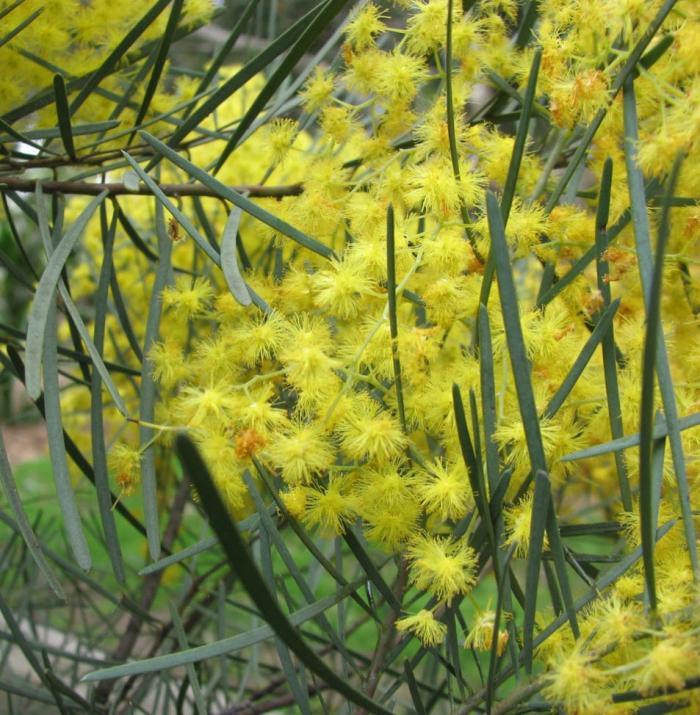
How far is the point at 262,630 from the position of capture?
39 centimetres

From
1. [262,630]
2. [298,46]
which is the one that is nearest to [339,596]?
[262,630]

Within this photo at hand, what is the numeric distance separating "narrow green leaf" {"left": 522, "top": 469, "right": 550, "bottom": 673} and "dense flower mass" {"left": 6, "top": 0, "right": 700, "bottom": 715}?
0.01 m

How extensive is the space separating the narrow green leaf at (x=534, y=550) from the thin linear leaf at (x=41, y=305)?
0.65ft

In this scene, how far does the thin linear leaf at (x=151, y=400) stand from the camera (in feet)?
1.31

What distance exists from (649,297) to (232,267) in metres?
0.18

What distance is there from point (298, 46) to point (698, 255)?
0.28 m

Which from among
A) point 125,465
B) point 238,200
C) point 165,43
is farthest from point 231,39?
point 125,465

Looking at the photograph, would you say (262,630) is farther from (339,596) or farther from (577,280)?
(577,280)

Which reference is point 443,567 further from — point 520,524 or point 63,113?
point 63,113

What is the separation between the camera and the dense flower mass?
1.19ft

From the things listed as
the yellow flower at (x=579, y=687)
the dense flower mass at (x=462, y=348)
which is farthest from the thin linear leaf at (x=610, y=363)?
the yellow flower at (x=579, y=687)

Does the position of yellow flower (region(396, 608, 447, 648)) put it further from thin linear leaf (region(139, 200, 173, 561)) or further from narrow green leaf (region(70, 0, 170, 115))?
narrow green leaf (region(70, 0, 170, 115))

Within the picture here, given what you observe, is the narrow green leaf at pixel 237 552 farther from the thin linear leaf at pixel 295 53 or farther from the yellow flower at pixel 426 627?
the thin linear leaf at pixel 295 53

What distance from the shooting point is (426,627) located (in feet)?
1.24
